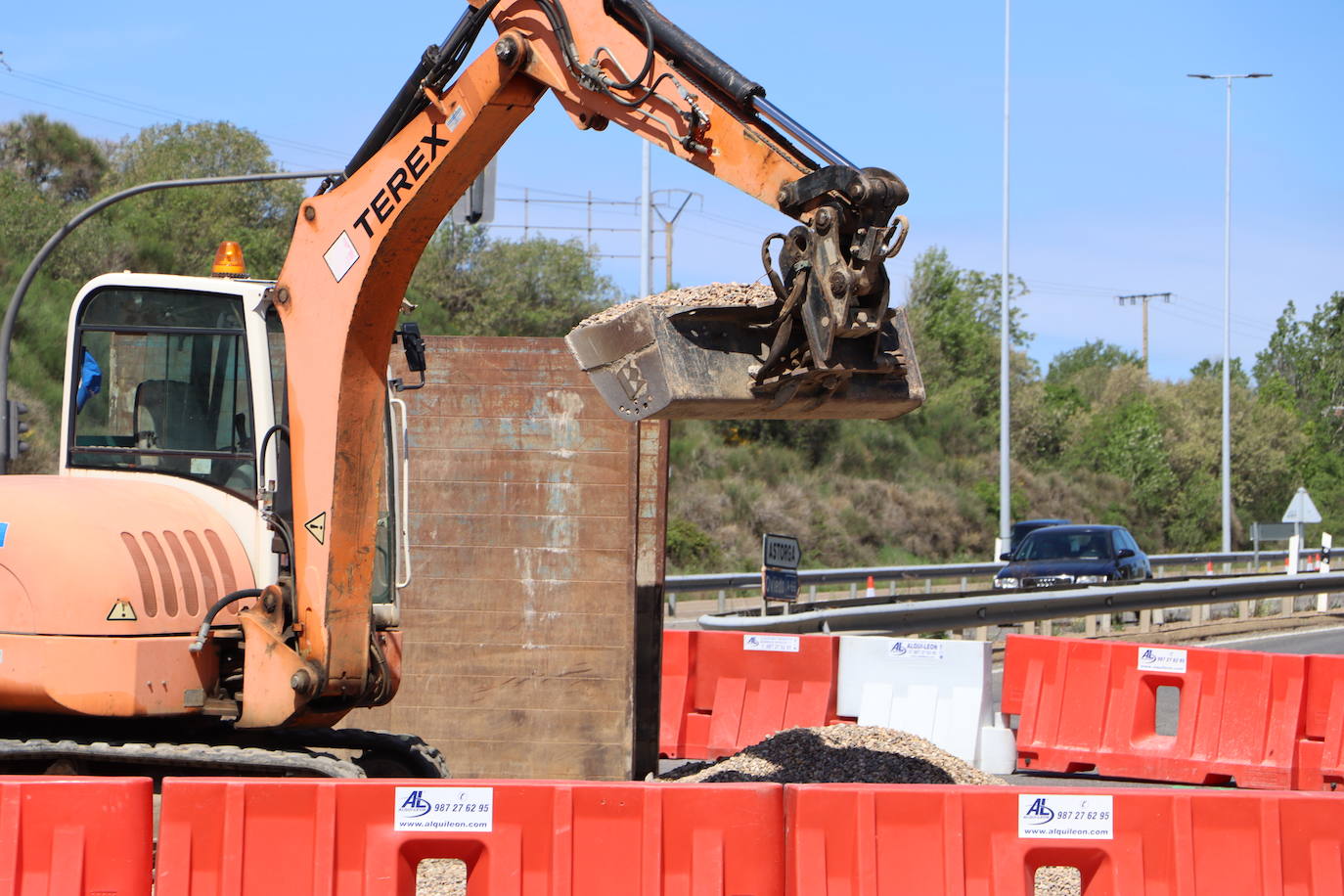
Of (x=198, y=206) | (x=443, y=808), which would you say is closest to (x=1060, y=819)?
(x=443, y=808)

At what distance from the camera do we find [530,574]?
33.9 ft

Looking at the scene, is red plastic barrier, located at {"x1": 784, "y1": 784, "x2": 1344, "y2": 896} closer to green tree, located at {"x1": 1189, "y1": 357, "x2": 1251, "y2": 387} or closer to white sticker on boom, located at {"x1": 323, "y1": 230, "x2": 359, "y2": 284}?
white sticker on boom, located at {"x1": 323, "y1": 230, "x2": 359, "y2": 284}

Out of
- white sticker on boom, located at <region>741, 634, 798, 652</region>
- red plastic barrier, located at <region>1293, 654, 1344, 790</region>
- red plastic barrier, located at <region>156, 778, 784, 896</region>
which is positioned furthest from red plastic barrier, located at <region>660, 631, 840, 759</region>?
red plastic barrier, located at <region>156, 778, 784, 896</region>

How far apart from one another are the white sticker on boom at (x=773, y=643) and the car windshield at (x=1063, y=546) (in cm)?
1396

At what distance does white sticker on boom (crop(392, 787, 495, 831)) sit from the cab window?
243 centimetres

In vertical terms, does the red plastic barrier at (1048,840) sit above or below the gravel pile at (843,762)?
above

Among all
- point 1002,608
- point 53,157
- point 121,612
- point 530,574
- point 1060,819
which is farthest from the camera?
point 53,157

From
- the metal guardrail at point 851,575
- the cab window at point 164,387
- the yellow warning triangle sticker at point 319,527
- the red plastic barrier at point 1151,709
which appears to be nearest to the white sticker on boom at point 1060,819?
the yellow warning triangle sticker at point 319,527

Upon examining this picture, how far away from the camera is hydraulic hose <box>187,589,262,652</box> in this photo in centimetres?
710

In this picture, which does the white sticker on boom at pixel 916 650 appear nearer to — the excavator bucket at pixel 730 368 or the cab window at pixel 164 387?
the excavator bucket at pixel 730 368

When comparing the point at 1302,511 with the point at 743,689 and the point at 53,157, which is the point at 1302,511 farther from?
the point at 53,157

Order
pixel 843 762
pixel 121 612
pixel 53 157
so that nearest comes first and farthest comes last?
1. pixel 121 612
2. pixel 843 762
3. pixel 53 157

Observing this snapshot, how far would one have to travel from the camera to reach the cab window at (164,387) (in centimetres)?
740

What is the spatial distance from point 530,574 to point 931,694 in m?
3.58
